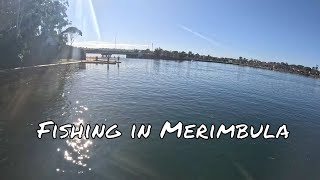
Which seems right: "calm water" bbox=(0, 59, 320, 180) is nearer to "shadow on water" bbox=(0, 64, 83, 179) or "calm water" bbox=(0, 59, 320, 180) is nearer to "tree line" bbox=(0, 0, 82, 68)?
"shadow on water" bbox=(0, 64, 83, 179)

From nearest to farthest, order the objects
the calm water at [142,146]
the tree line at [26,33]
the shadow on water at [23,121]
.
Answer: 1. the shadow on water at [23,121]
2. the calm water at [142,146]
3. the tree line at [26,33]

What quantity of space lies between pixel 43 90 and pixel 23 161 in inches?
917

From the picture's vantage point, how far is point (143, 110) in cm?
2930

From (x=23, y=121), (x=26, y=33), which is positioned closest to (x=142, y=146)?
(x=23, y=121)

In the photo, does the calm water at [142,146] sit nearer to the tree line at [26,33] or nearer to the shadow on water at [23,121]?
the shadow on water at [23,121]

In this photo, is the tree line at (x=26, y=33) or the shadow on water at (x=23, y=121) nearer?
the shadow on water at (x=23, y=121)

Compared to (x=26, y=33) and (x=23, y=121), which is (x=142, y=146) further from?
(x=26, y=33)

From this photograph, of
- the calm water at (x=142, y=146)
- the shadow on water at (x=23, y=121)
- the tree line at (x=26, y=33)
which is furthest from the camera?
the tree line at (x=26, y=33)

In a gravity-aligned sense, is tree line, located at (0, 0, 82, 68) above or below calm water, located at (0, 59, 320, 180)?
above

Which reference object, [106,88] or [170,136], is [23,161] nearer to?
[170,136]

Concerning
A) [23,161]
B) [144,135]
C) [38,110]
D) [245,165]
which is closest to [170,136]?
[144,135]

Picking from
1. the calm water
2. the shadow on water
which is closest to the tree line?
the shadow on water

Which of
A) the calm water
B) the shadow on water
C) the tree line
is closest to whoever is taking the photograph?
the shadow on water

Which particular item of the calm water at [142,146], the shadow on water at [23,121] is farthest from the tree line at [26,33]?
the calm water at [142,146]
